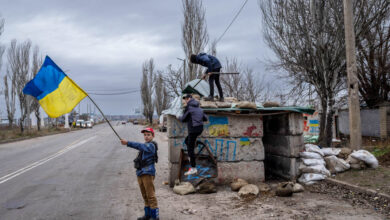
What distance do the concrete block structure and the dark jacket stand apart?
822 mm

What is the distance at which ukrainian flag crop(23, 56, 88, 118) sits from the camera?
222 inches

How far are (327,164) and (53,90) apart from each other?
6571mm

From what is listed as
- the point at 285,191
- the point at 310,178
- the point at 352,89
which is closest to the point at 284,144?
the point at 310,178

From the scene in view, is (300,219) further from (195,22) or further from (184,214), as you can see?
(195,22)

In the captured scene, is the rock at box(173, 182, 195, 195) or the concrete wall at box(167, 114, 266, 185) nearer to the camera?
the rock at box(173, 182, 195, 195)

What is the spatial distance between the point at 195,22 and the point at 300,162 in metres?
15.5

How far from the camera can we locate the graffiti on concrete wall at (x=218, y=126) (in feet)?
24.9

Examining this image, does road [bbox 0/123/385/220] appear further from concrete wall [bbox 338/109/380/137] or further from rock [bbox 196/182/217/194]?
concrete wall [bbox 338/109/380/137]

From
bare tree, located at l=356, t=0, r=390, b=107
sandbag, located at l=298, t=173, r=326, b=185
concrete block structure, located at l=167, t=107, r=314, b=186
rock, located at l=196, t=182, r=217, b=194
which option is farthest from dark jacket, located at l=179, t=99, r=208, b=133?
bare tree, located at l=356, t=0, r=390, b=107

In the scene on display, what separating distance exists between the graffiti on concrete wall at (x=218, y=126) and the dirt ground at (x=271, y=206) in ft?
4.65

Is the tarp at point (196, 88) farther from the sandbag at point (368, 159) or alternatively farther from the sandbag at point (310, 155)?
the sandbag at point (368, 159)

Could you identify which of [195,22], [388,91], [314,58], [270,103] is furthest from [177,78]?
[270,103]

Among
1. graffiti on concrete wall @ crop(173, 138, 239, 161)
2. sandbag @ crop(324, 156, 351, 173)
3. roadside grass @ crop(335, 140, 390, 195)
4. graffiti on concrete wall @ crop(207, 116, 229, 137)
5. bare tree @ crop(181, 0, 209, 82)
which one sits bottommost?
roadside grass @ crop(335, 140, 390, 195)

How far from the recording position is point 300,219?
191 inches
